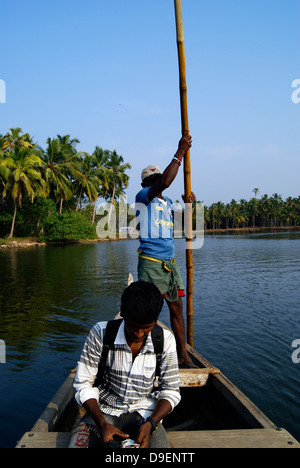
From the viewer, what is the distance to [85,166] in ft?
144

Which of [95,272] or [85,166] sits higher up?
[85,166]

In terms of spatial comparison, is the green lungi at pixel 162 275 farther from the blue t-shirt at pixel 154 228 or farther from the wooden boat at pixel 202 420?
the wooden boat at pixel 202 420

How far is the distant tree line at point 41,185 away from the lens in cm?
3247

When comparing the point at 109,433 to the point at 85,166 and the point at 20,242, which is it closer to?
the point at 20,242

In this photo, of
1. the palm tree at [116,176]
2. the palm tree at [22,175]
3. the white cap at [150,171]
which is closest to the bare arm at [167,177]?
the white cap at [150,171]

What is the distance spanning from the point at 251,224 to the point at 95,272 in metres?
97.7

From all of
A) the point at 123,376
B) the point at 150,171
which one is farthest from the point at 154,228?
the point at 123,376

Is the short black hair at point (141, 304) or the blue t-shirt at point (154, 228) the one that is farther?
the blue t-shirt at point (154, 228)

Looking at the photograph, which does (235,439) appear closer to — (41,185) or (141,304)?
(141,304)

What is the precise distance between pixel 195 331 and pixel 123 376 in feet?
18.6

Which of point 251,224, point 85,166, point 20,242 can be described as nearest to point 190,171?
point 20,242

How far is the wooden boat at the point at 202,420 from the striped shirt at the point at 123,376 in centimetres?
32
